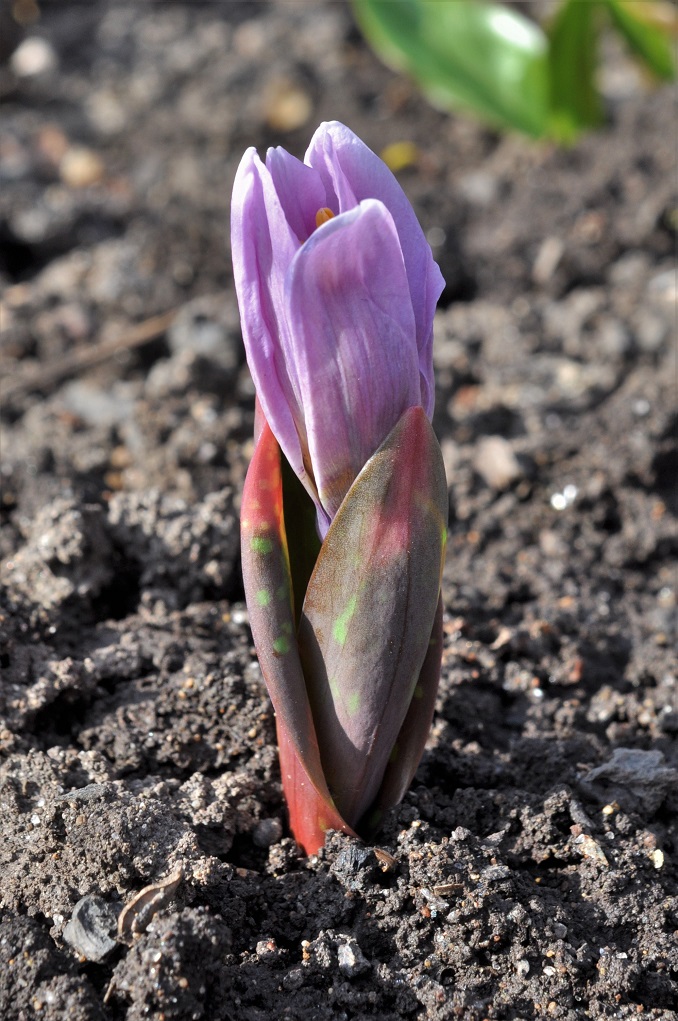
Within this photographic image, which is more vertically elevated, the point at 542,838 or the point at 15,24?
the point at 15,24

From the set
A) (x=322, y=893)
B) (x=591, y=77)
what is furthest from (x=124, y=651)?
(x=591, y=77)

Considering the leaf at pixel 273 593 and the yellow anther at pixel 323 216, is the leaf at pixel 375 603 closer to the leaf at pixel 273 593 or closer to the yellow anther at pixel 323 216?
the leaf at pixel 273 593

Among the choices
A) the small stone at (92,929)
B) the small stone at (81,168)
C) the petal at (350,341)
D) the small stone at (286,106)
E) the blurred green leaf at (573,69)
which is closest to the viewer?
the petal at (350,341)

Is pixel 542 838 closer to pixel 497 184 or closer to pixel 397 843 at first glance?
pixel 397 843

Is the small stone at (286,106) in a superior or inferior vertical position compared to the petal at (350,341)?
inferior

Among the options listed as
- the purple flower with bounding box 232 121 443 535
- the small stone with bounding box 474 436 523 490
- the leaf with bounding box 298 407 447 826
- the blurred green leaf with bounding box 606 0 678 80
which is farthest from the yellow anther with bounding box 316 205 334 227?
the blurred green leaf with bounding box 606 0 678 80

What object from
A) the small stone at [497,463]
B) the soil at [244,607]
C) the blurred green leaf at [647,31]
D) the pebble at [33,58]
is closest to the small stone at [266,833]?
the soil at [244,607]

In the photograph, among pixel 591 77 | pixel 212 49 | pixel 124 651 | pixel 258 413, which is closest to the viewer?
pixel 258 413
